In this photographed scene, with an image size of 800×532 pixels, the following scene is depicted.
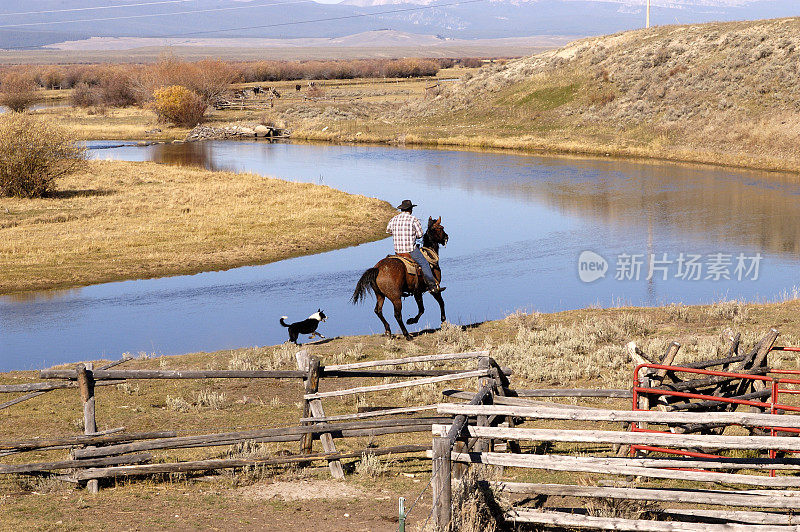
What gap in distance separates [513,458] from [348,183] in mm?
36702

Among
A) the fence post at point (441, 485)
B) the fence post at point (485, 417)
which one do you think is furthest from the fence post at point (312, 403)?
the fence post at point (441, 485)

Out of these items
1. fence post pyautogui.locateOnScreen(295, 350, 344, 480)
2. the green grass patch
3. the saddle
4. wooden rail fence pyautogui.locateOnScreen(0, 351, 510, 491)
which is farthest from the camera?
the green grass patch

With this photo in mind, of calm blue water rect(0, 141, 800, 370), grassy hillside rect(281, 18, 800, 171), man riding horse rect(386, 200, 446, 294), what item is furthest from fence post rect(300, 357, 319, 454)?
grassy hillside rect(281, 18, 800, 171)

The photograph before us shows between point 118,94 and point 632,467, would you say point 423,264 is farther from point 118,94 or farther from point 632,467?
point 118,94

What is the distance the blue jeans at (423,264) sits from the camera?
56.5 ft

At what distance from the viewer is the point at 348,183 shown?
43.4 m

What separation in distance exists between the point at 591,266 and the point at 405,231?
12.0m

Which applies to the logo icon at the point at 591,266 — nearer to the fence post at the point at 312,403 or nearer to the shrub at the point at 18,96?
the fence post at the point at 312,403

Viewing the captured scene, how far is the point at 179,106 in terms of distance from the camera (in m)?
73.5

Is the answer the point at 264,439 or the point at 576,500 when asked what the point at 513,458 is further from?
the point at 264,439

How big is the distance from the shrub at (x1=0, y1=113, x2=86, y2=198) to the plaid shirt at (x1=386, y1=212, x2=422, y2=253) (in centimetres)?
2382

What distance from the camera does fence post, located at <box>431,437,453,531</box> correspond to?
6992mm

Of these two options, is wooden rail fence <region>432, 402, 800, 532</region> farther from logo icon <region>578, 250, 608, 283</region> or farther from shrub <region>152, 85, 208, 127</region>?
shrub <region>152, 85, 208, 127</region>

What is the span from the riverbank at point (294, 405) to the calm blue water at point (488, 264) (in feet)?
9.41
